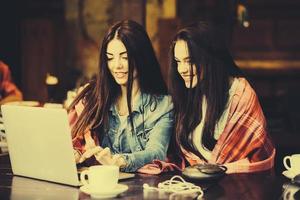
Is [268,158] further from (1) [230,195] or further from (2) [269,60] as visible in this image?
(2) [269,60]

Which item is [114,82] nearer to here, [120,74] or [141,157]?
[120,74]

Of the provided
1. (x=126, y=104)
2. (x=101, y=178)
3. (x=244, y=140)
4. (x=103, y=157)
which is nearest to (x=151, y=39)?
(x=126, y=104)

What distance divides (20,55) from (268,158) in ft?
19.4

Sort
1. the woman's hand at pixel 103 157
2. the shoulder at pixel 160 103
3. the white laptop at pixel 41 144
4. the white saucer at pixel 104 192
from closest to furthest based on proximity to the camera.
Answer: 1. the white saucer at pixel 104 192
2. the white laptop at pixel 41 144
3. the woman's hand at pixel 103 157
4. the shoulder at pixel 160 103

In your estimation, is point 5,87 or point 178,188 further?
point 5,87

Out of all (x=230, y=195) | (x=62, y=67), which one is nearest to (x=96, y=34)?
(x=62, y=67)

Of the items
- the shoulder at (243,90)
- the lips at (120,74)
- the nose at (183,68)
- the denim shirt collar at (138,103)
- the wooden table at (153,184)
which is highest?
the nose at (183,68)

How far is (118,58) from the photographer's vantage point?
314 cm

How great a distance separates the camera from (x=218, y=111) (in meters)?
3.12

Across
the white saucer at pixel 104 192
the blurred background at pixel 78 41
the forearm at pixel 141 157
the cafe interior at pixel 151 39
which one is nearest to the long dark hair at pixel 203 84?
the forearm at pixel 141 157

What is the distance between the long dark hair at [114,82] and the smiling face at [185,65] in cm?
16

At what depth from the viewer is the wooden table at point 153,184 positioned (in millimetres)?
2338

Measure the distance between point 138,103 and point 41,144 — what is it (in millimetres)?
856

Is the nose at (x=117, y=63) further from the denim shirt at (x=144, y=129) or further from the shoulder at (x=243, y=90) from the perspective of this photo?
the shoulder at (x=243, y=90)
